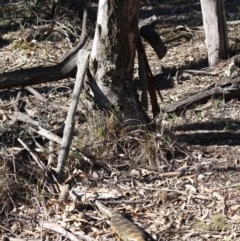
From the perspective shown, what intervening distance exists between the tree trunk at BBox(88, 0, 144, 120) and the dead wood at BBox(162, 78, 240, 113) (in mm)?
923

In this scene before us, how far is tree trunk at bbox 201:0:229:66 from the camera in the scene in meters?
8.71

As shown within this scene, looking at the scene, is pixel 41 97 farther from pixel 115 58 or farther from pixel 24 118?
pixel 115 58

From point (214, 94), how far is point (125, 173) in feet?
5.90

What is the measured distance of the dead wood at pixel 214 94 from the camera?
7695 mm

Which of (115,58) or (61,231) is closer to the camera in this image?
(61,231)

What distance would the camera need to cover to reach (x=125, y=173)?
6539 mm

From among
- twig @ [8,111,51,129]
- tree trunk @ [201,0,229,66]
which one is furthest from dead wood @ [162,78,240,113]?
twig @ [8,111,51,129]

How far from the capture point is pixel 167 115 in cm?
752

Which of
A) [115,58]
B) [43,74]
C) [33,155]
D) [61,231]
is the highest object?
[115,58]

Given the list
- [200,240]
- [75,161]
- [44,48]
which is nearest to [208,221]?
[200,240]

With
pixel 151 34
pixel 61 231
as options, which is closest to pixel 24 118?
pixel 151 34

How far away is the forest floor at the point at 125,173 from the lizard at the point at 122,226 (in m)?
0.09

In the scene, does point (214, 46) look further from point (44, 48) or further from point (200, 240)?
point (200, 240)

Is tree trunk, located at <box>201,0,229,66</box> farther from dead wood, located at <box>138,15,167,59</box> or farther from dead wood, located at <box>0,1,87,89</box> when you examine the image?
dead wood, located at <box>0,1,87,89</box>
